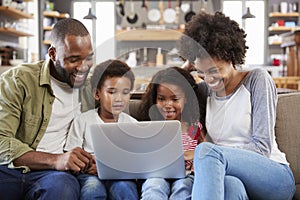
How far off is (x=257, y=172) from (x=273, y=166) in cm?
8

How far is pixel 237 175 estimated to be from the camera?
4.65ft

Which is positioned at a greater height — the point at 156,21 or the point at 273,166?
the point at 156,21

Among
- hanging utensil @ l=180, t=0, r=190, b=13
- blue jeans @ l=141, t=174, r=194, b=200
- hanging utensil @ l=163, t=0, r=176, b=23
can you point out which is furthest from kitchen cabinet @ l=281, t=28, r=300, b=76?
blue jeans @ l=141, t=174, r=194, b=200

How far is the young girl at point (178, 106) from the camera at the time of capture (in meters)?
1.49

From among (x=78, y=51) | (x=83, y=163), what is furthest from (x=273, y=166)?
(x=78, y=51)

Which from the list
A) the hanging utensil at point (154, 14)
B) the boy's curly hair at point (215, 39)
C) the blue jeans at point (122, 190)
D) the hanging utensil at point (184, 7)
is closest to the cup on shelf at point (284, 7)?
the hanging utensil at point (184, 7)

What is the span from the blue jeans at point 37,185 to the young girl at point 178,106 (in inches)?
10.1

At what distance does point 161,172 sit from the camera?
1444mm

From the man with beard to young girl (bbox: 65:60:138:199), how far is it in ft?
0.13

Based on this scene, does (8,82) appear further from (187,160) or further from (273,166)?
(273,166)

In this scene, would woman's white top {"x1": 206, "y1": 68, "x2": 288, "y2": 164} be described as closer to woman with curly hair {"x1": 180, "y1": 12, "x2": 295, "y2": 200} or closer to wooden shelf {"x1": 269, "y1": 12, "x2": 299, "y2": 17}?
woman with curly hair {"x1": 180, "y1": 12, "x2": 295, "y2": 200}

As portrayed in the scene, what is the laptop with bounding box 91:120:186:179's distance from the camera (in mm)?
1350

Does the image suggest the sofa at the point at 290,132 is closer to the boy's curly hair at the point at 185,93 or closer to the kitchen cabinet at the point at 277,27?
the boy's curly hair at the point at 185,93

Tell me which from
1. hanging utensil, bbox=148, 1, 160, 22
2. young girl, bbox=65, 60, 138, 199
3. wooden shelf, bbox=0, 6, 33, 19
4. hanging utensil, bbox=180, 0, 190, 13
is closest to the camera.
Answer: young girl, bbox=65, 60, 138, 199
